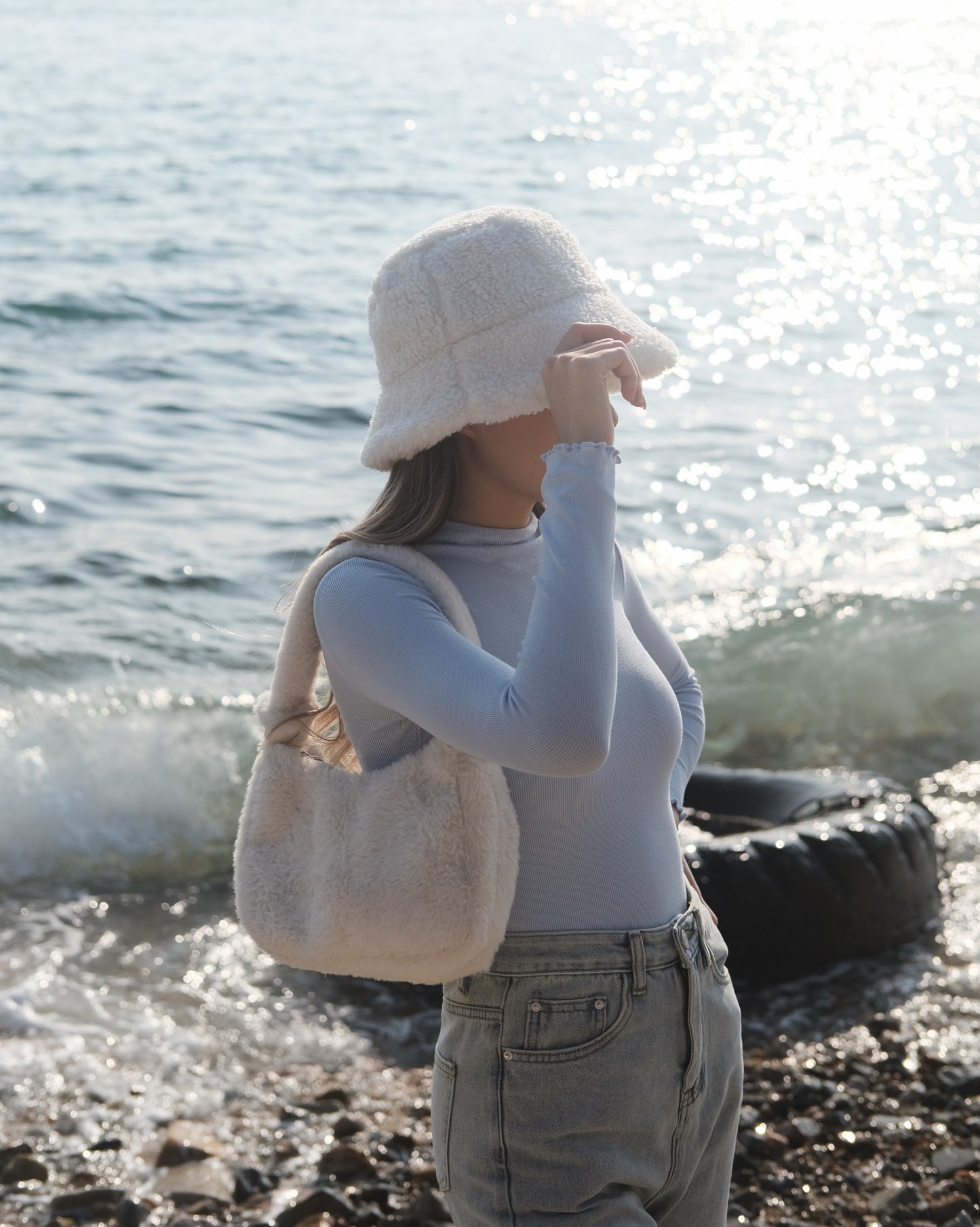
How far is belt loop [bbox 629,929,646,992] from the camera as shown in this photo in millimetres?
1966

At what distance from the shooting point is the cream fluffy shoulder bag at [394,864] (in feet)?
6.27

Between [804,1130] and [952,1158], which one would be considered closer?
[952,1158]

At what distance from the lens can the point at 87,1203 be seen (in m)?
3.52

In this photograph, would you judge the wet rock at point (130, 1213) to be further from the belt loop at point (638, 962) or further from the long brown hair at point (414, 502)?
the belt loop at point (638, 962)

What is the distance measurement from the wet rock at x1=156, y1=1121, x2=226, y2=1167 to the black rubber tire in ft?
5.71

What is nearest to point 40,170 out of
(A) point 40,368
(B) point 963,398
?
(A) point 40,368

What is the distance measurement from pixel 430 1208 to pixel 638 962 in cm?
184

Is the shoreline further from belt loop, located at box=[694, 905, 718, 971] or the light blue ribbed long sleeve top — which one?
the light blue ribbed long sleeve top

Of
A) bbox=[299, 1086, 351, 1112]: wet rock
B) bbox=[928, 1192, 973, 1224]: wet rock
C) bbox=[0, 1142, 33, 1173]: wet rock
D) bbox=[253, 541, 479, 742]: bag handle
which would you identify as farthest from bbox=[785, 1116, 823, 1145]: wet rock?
bbox=[253, 541, 479, 742]: bag handle

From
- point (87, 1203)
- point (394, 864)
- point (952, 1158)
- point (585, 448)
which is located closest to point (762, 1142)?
point (952, 1158)

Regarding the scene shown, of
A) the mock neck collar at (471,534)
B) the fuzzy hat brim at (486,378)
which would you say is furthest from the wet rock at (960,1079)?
the fuzzy hat brim at (486,378)

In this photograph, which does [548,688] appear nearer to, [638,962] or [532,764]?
[532,764]

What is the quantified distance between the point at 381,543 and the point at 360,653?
0.20m

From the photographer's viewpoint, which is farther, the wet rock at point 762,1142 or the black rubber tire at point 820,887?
the black rubber tire at point 820,887
